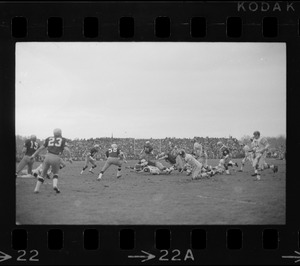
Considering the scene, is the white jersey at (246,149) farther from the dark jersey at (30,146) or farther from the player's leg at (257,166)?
the dark jersey at (30,146)

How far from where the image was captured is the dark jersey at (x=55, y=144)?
8.45m

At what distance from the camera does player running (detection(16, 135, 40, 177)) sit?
827 centimetres

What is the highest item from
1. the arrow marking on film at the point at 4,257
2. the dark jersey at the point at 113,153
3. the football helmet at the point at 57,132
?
the football helmet at the point at 57,132

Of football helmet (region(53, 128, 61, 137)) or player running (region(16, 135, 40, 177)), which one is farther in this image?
football helmet (region(53, 128, 61, 137))

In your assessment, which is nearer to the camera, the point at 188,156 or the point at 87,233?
the point at 87,233

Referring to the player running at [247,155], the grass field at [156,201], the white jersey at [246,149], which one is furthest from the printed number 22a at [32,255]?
the white jersey at [246,149]

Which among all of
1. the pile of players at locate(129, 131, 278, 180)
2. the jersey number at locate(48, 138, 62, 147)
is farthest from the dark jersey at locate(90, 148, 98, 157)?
the pile of players at locate(129, 131, 278, 180)

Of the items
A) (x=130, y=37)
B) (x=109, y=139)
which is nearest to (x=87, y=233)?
(x=109, y=139)

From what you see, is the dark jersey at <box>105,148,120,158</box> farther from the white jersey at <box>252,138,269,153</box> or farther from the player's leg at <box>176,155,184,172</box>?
the white jersey at <box>252,138,269,153</box>

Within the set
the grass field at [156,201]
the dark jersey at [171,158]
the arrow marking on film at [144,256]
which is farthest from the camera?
the dark jersey at [171,158]

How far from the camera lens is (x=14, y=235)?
26.3 ft

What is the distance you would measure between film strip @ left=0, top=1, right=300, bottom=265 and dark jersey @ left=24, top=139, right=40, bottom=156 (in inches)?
8.7

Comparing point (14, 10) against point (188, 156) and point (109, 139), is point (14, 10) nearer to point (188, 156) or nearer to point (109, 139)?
point (109, 139)

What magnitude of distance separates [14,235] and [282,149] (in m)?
4.05
